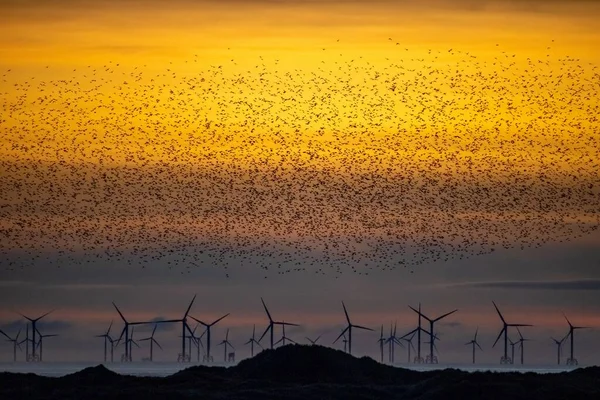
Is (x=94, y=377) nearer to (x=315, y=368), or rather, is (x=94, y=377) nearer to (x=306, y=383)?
(x=306, y=383)

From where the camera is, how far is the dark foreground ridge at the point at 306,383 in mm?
103550

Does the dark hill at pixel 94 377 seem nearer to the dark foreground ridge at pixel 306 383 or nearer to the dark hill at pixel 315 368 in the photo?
the dark foreground ridge at pixel 306 383

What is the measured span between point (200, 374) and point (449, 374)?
83.8 feet

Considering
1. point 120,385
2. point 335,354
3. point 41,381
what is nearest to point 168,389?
point 120,385

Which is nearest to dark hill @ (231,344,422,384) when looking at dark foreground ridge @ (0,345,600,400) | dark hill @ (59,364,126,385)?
dark foreground ridge @ (0,345,600,400)

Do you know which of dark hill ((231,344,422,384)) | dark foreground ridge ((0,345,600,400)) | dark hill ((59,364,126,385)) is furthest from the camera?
dark hill ((231,344,422,384))

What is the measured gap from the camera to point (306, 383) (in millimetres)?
117812

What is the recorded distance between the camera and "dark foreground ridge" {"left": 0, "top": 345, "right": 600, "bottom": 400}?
10355cm

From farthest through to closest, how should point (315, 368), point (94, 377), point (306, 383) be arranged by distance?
point (315, 368)
point (306, 383)
point (94, 377)

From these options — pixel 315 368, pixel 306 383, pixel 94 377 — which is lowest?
pixel 306 383

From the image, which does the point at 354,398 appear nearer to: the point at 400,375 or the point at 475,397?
the point at 475,397

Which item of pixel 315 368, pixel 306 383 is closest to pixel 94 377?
pixel 306 383

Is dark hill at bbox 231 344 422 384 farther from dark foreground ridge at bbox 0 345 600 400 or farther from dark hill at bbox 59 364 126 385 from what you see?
dark hill at bbox 59 364 126 385

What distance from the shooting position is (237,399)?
10325cm
